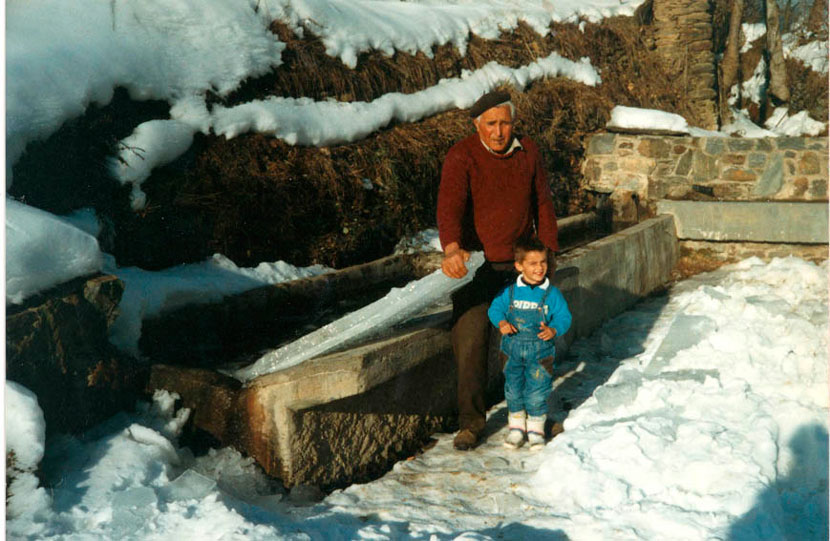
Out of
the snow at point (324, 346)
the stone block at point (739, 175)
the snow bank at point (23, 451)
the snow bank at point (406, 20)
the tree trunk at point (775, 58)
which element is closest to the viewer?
the snow bank at point (23, 451)

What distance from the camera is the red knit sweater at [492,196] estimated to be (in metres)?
4.02

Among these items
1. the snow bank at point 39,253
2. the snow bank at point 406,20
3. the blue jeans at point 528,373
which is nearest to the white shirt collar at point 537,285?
the blue jeans at point 528,373

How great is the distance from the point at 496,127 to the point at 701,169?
5994mm

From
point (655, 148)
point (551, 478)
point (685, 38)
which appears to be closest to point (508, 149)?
point (551, 478)

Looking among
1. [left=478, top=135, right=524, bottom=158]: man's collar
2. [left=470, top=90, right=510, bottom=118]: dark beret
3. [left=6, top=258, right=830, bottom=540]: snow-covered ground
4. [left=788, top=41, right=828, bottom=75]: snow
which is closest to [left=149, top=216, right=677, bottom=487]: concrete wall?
[left=6, top=258, right=830, bottom=540]: snow-covered ground

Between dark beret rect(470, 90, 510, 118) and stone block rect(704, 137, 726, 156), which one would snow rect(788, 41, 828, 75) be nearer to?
stone block rect(704, 137, 726, 156)

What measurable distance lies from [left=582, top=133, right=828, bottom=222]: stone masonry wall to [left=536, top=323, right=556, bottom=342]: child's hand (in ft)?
18.7

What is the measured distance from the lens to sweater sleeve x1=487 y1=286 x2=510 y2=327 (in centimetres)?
395

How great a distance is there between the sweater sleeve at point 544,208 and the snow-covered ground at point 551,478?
2.94 feet

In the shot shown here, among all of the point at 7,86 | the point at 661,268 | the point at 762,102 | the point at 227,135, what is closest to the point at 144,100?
the point at 227,135

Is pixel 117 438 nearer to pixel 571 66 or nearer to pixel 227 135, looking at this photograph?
pixel 227 135

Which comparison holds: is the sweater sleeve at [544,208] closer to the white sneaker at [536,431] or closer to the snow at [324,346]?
the snow at [324,346]

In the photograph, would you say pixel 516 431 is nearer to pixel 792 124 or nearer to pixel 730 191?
pixel 730 191

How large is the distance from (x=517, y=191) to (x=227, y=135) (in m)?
2.71
